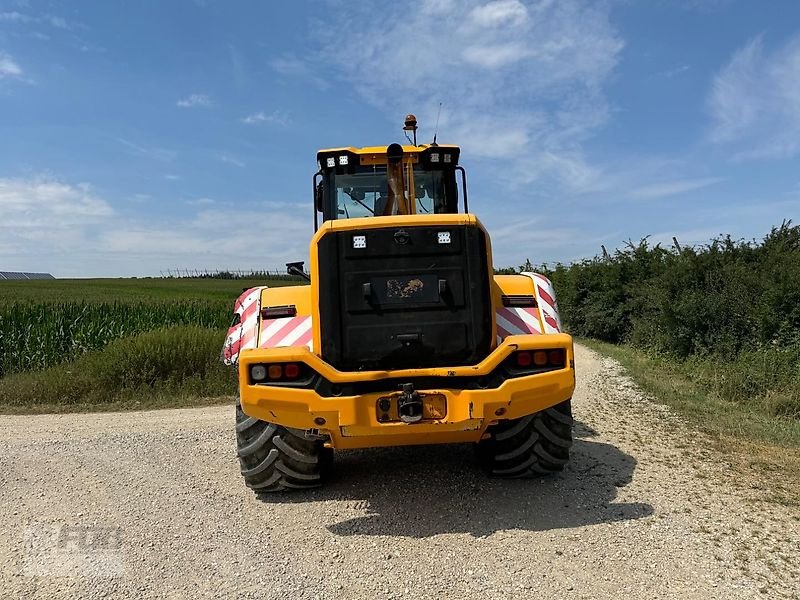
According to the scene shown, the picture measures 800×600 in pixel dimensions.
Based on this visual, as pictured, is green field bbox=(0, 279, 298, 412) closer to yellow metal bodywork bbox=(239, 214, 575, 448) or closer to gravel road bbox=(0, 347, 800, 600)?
gravel road bbox=(0, 347, 800, 600)

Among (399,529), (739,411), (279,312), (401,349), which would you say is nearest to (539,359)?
(401,349)

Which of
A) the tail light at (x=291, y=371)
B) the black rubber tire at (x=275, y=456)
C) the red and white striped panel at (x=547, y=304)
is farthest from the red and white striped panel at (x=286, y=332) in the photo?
the red and white striped panel at (x=547, y=304)

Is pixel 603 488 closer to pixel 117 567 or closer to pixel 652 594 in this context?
pixel 652 594

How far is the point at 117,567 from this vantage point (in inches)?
152

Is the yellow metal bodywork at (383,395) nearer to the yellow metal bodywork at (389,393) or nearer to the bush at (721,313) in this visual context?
the yellow metal bodywork at (389,393)

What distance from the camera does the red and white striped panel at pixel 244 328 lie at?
486 centimetres

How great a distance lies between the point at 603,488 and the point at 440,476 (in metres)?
1.23

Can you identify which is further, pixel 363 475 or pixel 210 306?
pixel 210 306

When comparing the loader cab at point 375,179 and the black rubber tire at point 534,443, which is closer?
the black rubber tire at point 534,443

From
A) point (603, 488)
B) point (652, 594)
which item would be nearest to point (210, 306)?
point (603, 488)

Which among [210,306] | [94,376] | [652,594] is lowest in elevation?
[652,594]

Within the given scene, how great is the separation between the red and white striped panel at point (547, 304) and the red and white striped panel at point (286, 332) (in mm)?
1675

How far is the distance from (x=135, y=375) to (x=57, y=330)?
3434mm

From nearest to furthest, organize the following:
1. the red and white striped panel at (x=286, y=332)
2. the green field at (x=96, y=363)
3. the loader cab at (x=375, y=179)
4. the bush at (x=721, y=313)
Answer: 1. the red and white striped panel at (x=286, y=332)
2. the loader cab at (x=375, y=179)
3. the bush at (x=721, y=313)
4. the green field at (x=96, y=363)
